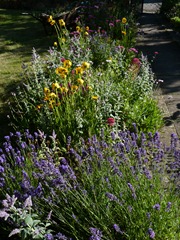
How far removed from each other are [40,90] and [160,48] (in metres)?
4.91

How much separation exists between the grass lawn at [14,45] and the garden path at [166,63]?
2.35m

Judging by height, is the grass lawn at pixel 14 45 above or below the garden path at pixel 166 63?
below

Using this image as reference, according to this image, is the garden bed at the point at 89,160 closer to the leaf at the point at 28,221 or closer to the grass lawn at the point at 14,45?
the leaf at the point at 28,221

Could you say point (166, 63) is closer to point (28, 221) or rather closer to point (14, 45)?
point (14, 45)

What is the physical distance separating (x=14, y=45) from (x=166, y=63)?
4426 mm

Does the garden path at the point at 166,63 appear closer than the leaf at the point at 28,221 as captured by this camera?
No

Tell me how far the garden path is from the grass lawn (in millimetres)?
2349

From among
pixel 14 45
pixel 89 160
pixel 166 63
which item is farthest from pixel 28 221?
pixel 14 45

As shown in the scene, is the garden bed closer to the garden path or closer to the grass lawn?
the garden path

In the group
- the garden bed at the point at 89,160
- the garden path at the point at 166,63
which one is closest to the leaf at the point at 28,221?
the garden bed at the point at 89,160

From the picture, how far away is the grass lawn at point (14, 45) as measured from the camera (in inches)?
234

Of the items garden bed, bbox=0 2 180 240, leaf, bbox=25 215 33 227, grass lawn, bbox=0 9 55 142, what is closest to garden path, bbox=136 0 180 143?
garden bed, bbox=0 2 180 240

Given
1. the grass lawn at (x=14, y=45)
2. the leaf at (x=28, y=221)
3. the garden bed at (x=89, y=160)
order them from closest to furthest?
the leaf at (x=28, y=221)
the garden bed at (x=89, y=160)
the grass lawn at (x=14, y=45)

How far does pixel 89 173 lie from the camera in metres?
2.46
